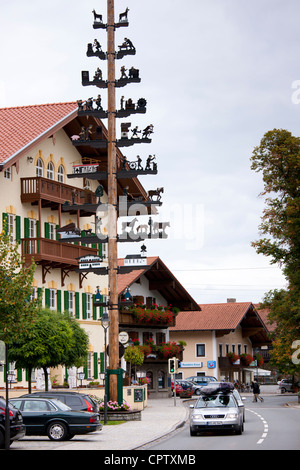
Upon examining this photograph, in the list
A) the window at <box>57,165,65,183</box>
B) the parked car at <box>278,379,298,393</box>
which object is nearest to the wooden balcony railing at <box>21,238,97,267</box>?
the window at <box>57,165,65,183</box>

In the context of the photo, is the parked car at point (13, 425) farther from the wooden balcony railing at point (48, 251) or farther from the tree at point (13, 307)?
the wooden balcony railing at point (48, 251)

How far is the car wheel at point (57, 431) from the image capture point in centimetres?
2813

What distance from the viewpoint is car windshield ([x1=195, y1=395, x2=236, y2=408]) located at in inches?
1181

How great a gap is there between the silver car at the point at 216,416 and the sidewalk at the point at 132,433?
1321 millimetres

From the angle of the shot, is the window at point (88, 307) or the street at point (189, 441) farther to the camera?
the window at point (88, 307)

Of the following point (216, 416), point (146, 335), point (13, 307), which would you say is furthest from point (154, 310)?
point (13, 307)

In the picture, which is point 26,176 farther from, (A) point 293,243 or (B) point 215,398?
(B) point 215,398

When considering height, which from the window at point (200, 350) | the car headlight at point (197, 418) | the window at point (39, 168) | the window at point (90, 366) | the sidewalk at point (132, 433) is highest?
the window at point (39, 168)

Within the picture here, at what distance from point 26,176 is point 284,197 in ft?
53.9

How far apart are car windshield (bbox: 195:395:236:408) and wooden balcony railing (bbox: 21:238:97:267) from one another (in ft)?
57.2

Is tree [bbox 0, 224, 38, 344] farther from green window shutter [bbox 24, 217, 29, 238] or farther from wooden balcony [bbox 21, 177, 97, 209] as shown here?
green window shutter [bbox 24, 217, 29, 238]

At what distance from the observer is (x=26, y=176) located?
47.7 m

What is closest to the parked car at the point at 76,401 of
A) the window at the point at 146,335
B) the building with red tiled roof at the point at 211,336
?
the window at the point at 146,335

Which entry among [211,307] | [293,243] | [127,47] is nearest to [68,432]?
[127,47]
